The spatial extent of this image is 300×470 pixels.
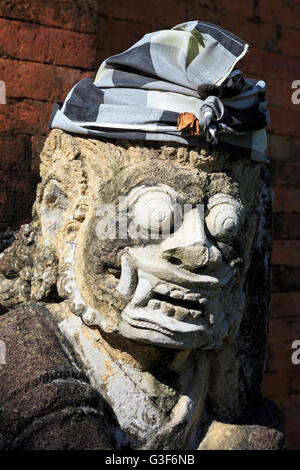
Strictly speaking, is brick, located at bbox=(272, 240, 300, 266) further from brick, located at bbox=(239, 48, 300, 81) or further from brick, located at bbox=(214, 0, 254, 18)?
brick, located at bbox=(214, 0, 254, 18)

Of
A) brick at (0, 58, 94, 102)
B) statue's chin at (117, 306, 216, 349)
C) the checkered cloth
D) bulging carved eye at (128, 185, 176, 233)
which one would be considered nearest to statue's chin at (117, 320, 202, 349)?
statue's chin at (117, 306, 216, 349)

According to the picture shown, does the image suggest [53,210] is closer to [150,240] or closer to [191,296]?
[150,240]

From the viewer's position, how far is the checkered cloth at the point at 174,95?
182 centimetres

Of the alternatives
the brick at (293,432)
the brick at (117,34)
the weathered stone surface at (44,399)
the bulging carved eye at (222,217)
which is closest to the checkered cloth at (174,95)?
the bulging carved eye at (222,217)

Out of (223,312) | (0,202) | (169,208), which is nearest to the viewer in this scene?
(169,208)

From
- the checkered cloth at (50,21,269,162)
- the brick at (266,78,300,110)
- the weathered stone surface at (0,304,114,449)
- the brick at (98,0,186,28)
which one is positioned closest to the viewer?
the weathered stone surface at (0,304,114,449)

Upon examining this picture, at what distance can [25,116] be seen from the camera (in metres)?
2.60

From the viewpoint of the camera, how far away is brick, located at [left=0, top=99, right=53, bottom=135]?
2.56 metres

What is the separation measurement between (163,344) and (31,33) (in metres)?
1.40

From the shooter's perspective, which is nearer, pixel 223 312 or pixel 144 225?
pixel 144 225

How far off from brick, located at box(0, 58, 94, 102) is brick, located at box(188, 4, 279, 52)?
80cm

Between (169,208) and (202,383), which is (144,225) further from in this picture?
(202,383)
